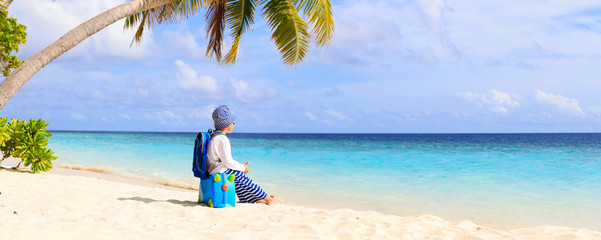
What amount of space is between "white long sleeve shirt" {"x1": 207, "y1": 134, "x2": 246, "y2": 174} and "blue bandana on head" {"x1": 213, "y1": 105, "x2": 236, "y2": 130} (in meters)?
0.14

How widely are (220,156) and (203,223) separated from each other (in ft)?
2.80

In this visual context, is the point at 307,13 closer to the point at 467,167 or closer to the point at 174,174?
the point at 174,174

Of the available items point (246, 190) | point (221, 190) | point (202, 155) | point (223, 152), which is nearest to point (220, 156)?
point (223, 152)

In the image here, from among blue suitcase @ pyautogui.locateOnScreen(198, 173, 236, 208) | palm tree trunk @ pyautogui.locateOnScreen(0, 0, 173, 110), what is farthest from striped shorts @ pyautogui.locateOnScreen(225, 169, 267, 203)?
palm tree trunk @ pyautogui.locateOnScreen(0, 0, 173, 110)

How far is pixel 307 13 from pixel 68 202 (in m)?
5.88

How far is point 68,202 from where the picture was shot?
17.7 ft

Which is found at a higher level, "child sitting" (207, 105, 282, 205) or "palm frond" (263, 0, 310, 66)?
"palm frond" (263, 0, 310, 66)

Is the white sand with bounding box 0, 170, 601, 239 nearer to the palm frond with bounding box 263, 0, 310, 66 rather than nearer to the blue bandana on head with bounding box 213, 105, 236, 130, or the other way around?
the blue bandana on head with bounding box 213, 105, 236, 130

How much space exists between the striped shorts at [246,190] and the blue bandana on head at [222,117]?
593 millimetres

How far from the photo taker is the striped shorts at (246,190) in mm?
5164

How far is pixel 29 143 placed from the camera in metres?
8.25

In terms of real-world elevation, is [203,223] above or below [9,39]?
below

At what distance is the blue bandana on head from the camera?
493 cm

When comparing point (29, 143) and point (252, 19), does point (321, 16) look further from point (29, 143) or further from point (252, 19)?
point (29, 143)
